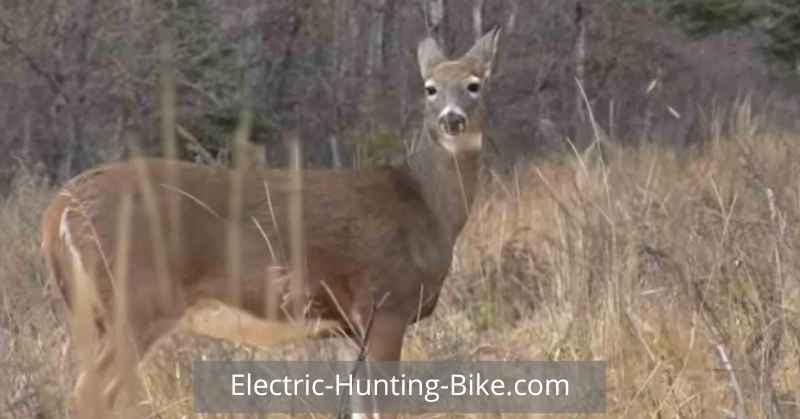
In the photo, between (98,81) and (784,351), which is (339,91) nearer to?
(98,81)

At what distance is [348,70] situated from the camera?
1977 centimetres

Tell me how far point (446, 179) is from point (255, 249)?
1.20m

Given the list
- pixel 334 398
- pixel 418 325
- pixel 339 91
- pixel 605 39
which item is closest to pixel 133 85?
pixel 339 91

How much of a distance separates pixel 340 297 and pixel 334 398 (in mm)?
1346

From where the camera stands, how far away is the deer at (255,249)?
17.0ft

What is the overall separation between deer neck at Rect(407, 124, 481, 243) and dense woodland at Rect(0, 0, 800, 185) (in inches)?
203

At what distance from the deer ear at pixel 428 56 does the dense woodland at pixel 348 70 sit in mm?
4680

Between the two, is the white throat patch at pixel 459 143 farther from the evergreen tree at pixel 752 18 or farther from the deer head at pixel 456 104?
the evergreen tree at pixel 752 18

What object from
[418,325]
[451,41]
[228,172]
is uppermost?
[451,41]

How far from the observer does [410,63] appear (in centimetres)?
1977

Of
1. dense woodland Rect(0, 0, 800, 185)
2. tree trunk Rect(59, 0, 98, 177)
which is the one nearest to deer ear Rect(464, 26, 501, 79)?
dense woodland Rect(0, 0, 800, 185)

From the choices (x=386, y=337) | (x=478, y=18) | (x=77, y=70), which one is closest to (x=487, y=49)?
(x=386, y=337)

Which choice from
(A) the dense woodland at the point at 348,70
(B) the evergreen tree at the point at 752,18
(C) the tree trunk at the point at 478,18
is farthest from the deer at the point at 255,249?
(C) the tree trunk at the point at 478,18

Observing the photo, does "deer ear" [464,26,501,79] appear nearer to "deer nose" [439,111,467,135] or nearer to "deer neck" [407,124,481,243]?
"deer neck" [407,124,481,243]
